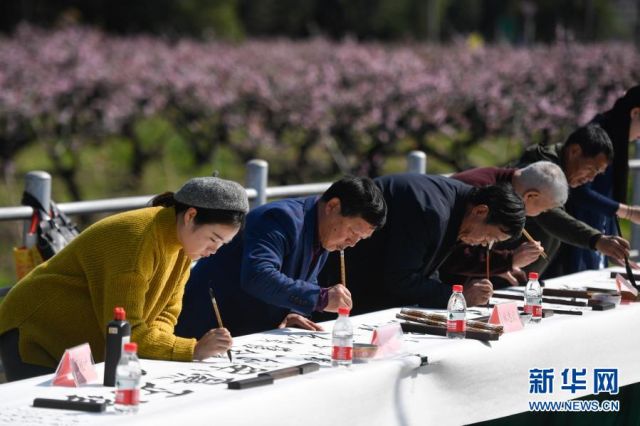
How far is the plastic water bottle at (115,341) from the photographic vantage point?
3.22m

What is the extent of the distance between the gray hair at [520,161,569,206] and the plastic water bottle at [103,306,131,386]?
2254 millimetres

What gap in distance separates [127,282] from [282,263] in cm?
85

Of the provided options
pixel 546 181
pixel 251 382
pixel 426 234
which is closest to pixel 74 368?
pixel 251 382

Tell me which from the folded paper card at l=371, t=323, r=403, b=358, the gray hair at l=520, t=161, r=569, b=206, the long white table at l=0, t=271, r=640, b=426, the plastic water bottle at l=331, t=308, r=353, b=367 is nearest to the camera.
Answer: the long white table at l=0, t=271, r=640, b=426

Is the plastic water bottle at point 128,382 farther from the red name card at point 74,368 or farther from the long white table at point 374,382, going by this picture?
the red name card at point 74,368

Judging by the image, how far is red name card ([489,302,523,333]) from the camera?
4230mm

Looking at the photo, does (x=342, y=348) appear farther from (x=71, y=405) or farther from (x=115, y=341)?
(x=71, y=405)

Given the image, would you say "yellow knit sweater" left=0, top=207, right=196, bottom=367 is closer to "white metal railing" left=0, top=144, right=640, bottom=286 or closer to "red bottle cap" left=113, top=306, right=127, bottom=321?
"red bottle cap" left=113, top=306, right=127, bottom=321

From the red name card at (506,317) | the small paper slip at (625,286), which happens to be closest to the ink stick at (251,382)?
the red name card at (506,317)

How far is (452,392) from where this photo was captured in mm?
3842

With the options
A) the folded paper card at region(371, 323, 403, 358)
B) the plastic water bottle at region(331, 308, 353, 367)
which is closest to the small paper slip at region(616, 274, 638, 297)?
the folded paper card at region(371, 323, 403, 358)

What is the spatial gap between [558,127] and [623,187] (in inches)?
244

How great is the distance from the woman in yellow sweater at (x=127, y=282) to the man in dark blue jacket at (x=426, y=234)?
114 cm

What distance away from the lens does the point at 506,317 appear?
4.25 metres
